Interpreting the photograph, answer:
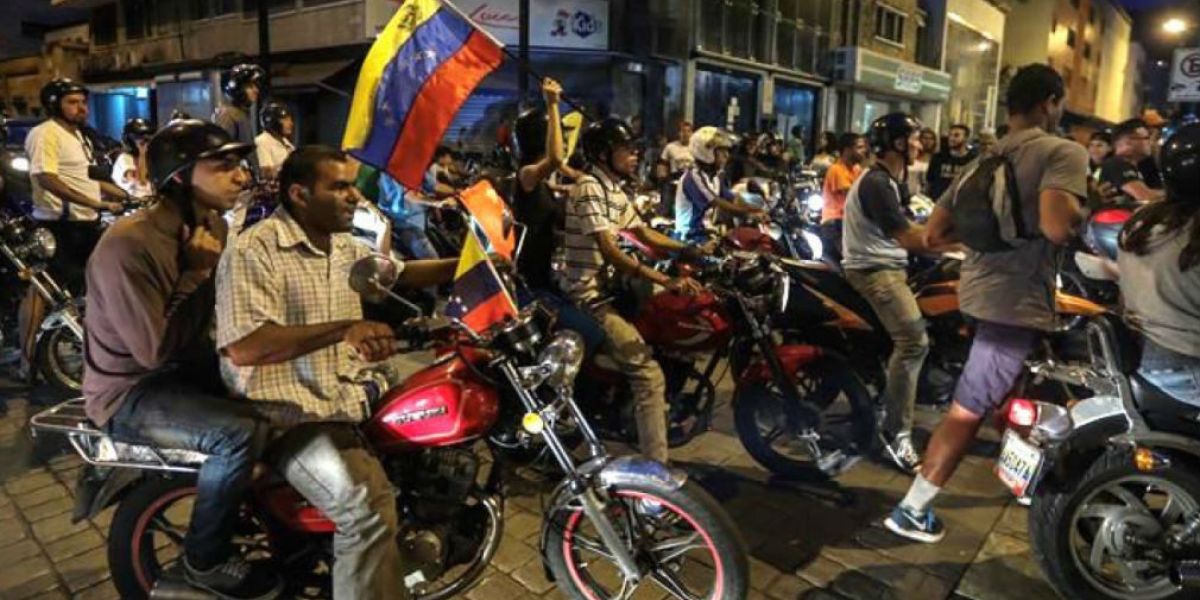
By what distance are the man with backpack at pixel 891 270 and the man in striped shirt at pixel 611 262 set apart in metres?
1.00

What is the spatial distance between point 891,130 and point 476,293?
275 cm

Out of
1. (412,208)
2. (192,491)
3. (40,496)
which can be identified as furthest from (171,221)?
(412,208)

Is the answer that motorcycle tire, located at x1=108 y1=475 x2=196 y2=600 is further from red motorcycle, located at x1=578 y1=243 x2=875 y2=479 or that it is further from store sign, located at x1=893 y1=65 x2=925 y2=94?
store sign, located at x1=893 y1=65 x2=925 y2=94

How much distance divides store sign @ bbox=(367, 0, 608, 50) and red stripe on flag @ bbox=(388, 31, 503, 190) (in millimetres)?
12298

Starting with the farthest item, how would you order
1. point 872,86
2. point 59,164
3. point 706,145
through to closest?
1. point 872,86
2. point 706,145
3. point 59,164

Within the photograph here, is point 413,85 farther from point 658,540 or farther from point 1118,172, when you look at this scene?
point 1118,172

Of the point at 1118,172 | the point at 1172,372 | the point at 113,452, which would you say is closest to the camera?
the point at 113,452

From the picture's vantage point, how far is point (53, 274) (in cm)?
583

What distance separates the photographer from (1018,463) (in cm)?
304

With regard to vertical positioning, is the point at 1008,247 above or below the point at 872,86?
below

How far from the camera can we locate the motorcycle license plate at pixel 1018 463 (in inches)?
117

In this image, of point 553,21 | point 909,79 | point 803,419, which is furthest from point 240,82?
point 909,79

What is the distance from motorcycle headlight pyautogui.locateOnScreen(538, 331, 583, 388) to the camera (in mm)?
2598

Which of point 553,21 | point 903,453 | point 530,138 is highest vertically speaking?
point 553,21
